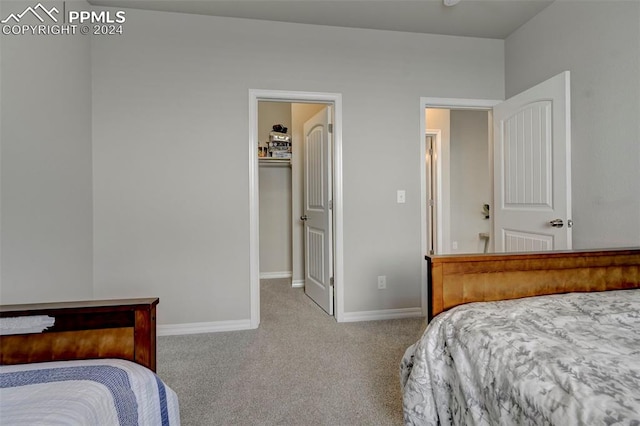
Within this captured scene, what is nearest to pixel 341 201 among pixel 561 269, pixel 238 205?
pixel 238 205

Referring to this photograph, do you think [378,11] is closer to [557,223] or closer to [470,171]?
[557,223]

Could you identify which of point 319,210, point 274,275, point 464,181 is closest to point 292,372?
point 319,210

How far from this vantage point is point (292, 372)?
198cm

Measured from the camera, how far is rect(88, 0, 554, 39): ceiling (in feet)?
8.22

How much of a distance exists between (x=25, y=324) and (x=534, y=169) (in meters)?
2.99

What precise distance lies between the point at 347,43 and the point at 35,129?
7.57 feet

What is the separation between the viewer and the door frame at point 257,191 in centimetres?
273

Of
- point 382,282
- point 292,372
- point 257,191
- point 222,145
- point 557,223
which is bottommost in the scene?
point 292,372

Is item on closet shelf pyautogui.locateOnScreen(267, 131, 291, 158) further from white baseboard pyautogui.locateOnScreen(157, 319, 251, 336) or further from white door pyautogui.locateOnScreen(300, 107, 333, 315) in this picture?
white baseboard pyautogui.locateOnScreen(157, 319, 251, 336)

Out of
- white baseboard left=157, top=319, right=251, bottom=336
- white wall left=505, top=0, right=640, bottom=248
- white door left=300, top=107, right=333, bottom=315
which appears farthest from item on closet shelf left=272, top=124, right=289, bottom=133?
white wall left=505, top=0, right=640, bottom=248

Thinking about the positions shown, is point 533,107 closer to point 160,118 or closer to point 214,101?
point 214,101

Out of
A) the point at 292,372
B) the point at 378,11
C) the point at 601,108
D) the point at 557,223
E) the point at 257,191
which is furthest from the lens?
the point at 257,191

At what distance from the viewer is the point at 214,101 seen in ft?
8.77

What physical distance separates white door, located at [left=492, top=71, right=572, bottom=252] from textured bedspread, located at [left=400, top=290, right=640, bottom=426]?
3.93 ft
